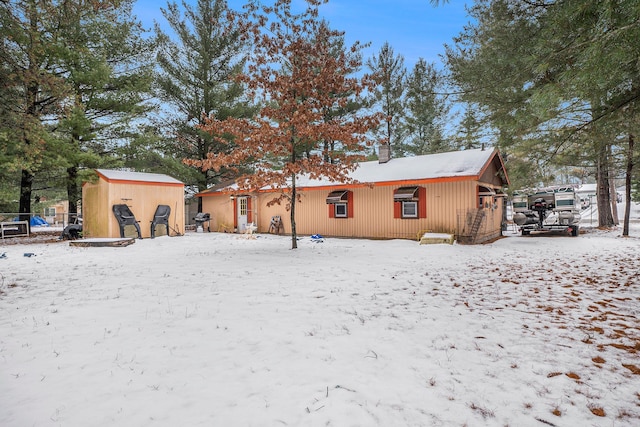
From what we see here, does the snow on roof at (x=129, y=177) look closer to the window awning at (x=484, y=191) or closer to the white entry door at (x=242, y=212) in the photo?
the white entry door at (x=242, y=212)

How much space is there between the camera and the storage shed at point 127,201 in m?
12.8

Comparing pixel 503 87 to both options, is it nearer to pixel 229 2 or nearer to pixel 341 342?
pixel 341 342

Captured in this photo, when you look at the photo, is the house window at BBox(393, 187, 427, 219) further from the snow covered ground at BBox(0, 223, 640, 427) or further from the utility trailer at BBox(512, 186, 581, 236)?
the snow covered ground at BBox(0, 223, 640, 427)

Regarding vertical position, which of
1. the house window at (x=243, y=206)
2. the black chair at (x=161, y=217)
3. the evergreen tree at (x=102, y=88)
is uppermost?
the evergreen tree at (x=102, y=88)

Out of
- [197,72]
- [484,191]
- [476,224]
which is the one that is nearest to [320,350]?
[476,224]

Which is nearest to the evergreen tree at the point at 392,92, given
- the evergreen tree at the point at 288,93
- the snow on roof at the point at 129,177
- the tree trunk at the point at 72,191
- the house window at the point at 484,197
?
the house window at the point at 484,197

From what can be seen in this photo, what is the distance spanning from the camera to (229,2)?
61.9ft

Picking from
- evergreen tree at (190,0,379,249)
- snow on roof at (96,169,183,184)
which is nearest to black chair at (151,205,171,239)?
snow on roof at (96,169,183,184)

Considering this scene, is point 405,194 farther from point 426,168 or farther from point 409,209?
point 426,168

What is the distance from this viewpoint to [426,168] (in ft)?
43.7

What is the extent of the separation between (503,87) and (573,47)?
1.82m

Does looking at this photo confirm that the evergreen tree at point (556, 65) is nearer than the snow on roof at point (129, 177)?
Yes

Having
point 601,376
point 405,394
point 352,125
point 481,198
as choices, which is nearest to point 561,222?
point 481,198

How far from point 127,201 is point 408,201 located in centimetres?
1186
